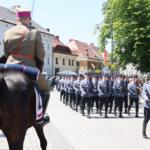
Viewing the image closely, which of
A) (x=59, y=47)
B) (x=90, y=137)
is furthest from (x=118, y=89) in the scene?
(x=59, y=47)

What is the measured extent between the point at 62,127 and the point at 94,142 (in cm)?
408

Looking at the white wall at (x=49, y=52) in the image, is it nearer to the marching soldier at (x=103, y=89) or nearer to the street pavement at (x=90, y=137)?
the marching soldier at (x=103, y=89)

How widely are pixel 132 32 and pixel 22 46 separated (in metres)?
32.8

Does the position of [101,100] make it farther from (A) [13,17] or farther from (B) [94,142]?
(A) [13,17]

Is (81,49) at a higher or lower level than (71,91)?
higher

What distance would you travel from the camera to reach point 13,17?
96875 mm

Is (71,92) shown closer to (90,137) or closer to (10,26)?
(90,137)

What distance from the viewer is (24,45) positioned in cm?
696

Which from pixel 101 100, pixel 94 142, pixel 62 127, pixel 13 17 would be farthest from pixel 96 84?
pixel 13 17

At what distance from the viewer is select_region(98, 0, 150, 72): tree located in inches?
1518

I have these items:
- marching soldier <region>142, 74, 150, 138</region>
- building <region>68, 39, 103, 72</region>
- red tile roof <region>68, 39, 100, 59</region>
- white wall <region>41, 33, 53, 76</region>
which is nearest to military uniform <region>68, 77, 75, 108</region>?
marching soldier <region>142, 74, 150, 138</region>

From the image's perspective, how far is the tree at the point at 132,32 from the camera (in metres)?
38.6

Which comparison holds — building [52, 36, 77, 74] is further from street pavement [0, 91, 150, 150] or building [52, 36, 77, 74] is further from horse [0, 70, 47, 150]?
horse [0, 70, 47, 150]

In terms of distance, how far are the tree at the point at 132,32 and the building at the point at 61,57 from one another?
6780 centimetres
